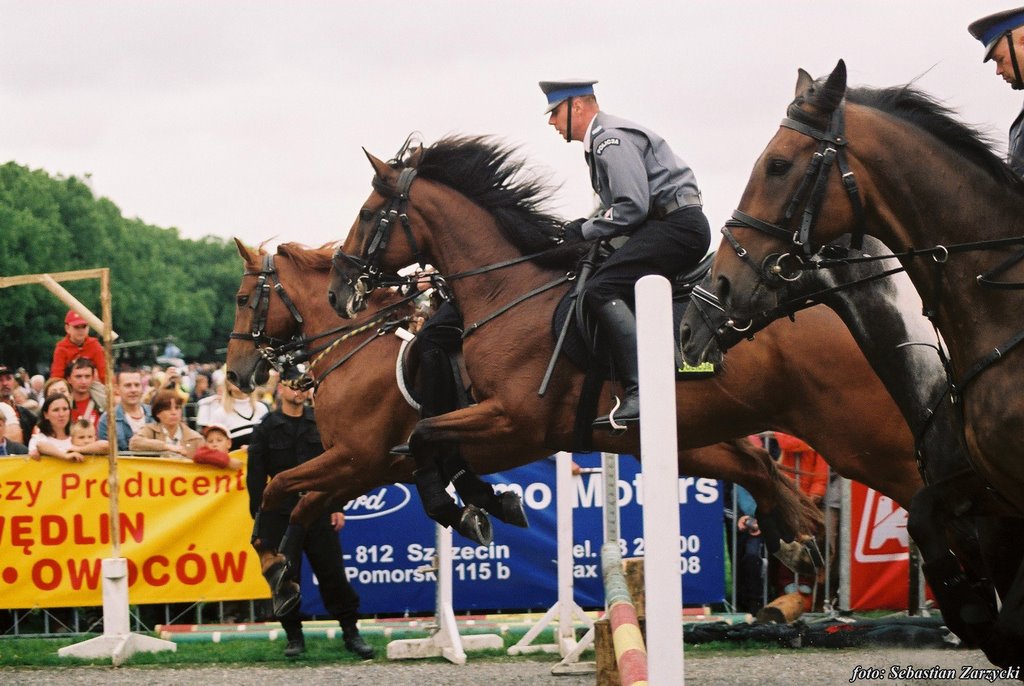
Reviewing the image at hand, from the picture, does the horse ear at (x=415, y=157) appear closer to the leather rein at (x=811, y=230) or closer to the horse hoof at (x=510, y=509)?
the horse hoof at (x=510, y=509)

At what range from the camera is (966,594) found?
16.1ft

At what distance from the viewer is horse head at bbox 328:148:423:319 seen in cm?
767

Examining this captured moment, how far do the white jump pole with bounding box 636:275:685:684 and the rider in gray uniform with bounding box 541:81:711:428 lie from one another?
3.54 m

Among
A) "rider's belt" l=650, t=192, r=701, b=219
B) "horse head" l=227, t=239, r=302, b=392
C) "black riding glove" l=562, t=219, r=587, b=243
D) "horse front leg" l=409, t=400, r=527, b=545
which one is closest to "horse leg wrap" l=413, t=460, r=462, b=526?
"horse front leg" l=409, t=400, r=527, b=545

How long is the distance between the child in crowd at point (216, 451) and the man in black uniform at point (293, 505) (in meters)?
0.80

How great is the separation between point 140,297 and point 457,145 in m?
77.4

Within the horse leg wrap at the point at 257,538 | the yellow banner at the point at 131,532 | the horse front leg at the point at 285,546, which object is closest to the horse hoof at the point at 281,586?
the horse front leg at the point at 285,546

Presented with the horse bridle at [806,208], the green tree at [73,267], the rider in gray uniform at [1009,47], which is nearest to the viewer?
the horse bridle at [806,208]

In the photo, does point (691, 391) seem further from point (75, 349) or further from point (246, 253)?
point (75, 349)

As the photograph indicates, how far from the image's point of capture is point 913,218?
4.80m

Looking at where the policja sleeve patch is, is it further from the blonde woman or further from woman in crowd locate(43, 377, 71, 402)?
woman in crowd locate(43, 377, 71, 402)

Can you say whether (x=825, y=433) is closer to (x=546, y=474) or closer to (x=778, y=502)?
(x=778, y=502)

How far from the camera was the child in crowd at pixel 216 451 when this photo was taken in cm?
997

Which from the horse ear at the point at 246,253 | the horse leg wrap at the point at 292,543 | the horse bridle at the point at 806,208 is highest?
the horse ear at the point at 246,253
